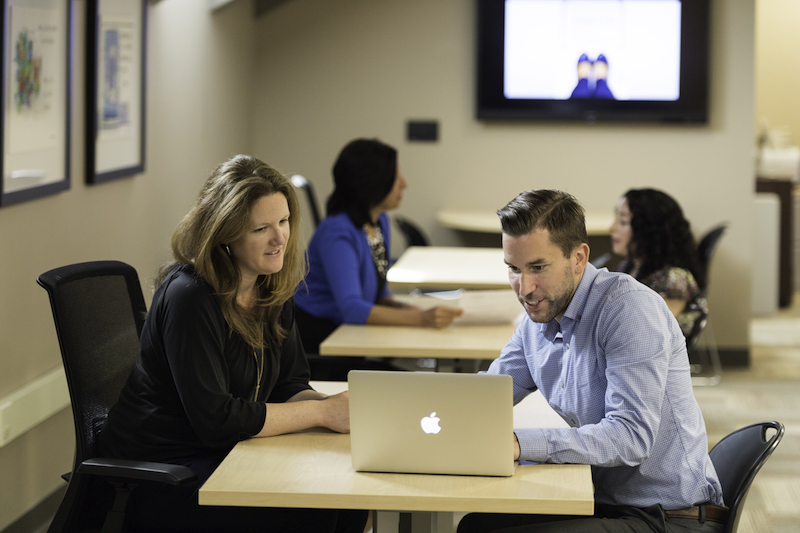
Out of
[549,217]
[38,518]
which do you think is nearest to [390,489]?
[549,217]

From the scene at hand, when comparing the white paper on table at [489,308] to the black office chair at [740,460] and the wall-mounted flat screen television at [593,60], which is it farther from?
the wall-mounted flat screen television at [593,60]

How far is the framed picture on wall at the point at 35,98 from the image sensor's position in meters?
2.59

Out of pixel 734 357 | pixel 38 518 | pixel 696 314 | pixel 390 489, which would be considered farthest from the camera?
pixel 734 357

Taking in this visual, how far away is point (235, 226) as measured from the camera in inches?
78.9

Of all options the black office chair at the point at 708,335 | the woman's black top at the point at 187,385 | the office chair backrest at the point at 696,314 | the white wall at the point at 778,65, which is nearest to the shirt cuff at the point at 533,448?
the woman's black top at the point at 187,385

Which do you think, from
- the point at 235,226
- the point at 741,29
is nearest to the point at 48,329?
the point at 235,226

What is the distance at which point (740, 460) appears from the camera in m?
1.92

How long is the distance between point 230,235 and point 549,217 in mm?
724

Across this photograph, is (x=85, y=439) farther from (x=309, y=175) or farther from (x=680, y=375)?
(x=309, y=175)

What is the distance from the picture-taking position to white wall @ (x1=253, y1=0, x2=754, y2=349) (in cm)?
545

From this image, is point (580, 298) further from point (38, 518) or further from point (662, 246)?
point (38, 518)

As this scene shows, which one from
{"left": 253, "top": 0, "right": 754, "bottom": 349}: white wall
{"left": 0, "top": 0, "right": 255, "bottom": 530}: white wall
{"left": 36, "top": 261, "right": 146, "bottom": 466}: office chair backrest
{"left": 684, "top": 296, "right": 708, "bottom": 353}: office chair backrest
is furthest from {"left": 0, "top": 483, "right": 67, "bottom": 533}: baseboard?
{"left": 253, "top": 0, "right": 754, "bottom": 349}: white wall

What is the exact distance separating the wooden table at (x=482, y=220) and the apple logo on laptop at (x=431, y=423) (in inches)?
138

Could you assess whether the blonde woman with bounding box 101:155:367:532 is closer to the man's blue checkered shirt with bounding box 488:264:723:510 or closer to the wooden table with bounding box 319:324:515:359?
the man's blue checkered shirt with bounding box 488:264:723:510
